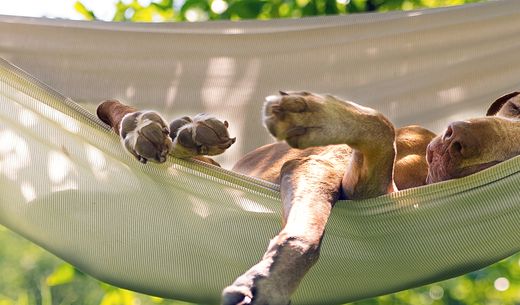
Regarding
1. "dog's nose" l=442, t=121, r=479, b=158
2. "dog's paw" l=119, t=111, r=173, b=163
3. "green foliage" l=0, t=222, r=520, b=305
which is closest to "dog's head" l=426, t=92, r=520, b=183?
"dog's nose" l=442, t=121, r=479, b=158

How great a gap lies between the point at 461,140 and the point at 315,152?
0.39m

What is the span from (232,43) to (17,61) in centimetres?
59

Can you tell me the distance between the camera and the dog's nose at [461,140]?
5.96ft

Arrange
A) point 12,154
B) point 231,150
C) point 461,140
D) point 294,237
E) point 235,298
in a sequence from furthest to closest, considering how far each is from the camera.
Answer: point 231,150 → point 12,154 → point 461,140 → point 294,237 → point 235,298

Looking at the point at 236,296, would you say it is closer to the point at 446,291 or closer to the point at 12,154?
the point at 12,154

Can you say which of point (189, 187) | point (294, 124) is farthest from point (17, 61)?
point (294, 124)

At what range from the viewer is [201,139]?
6.55ft

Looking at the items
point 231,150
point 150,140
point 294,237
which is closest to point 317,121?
point 294,237

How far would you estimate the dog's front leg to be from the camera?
141cm

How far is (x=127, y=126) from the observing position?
6.57 feet

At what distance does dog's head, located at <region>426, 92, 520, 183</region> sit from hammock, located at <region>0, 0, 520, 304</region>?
1.5 inches

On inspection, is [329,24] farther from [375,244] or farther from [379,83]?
[375,244]

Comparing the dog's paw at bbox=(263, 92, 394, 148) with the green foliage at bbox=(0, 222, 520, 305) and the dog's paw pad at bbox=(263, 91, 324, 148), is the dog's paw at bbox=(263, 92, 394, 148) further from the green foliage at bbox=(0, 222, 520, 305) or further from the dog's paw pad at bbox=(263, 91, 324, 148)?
the green foliage at bbox=(0, 222, 520, 305)

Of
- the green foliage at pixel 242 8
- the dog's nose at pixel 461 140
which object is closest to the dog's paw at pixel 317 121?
the dog's nose at pixel 461 140
